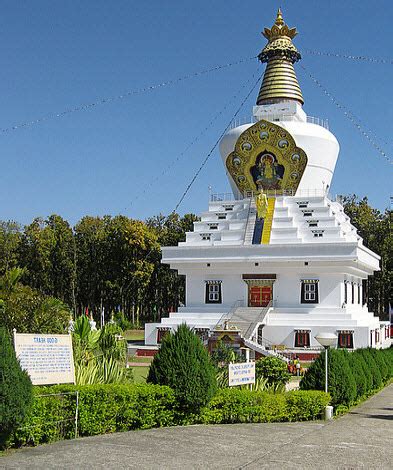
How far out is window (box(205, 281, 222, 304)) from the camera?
36.8m

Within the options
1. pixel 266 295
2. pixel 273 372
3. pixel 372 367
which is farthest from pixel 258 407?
pixel 266 295

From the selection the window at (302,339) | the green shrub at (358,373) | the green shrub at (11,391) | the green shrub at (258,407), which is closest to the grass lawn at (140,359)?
the window at (302,339)

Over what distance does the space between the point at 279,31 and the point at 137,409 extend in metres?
33.9

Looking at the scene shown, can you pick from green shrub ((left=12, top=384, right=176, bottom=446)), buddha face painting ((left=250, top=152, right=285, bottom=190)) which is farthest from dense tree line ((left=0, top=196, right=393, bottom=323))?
green shrub ((left=12, top=384, right=176, bottom=446))

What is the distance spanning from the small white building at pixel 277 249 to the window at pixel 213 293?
0.06 m

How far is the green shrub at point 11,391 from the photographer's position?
11.0 meters

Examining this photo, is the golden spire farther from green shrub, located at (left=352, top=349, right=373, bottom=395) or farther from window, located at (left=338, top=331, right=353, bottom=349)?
green shrub, located at (left=352, top=349, right=373, bottom=395)

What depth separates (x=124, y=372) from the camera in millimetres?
16453

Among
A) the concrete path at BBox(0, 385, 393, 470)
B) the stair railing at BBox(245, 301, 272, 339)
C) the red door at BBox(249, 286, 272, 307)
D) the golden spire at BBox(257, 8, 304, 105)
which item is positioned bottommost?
the concrete path at BBox(0, 385, 393, 470)

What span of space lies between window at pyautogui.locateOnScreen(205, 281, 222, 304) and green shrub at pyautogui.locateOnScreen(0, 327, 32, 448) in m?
25.7

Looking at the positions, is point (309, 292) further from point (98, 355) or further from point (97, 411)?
point (97, 411)

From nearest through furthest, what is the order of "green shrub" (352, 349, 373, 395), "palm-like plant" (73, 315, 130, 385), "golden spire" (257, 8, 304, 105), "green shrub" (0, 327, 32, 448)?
"green shrub" (0, 327, 32, 448), "palm-like plant" (73, 315, 130, 385), "green shrub" (352, 349, 373, 395), "golden spire" (257, 8, 304, 105)

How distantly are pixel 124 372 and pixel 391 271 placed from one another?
43.2 meters

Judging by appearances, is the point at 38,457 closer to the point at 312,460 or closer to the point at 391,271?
the point at 312,460
